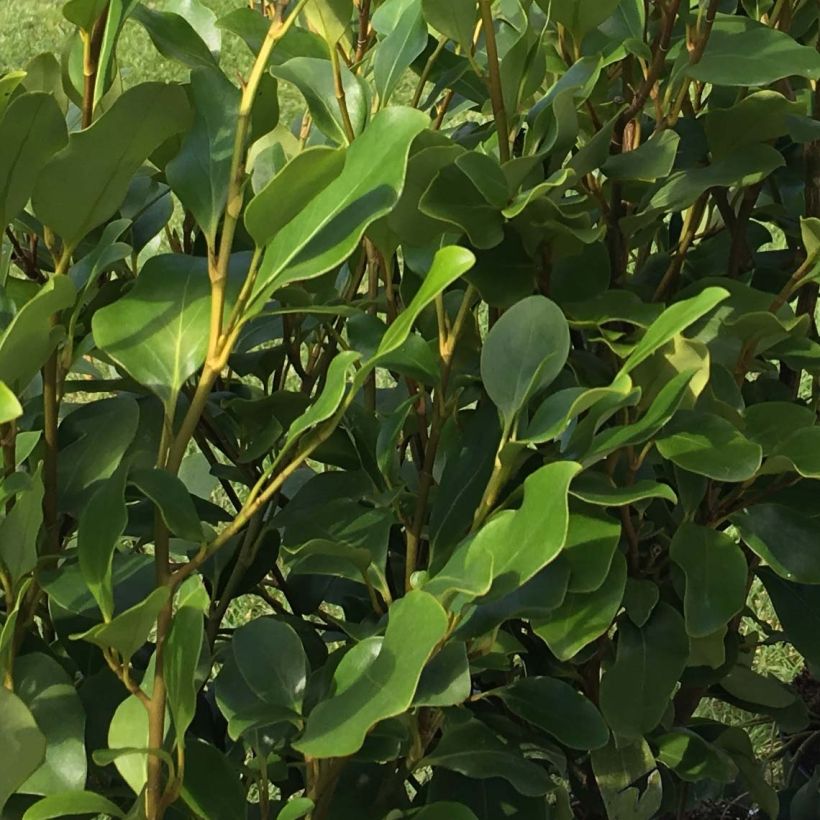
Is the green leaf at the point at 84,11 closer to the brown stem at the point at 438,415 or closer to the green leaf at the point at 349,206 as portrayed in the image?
the green leaf at the point at 349,206

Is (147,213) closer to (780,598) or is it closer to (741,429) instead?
(741,429)

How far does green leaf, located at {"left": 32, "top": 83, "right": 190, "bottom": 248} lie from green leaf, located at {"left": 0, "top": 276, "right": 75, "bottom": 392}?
8 cm

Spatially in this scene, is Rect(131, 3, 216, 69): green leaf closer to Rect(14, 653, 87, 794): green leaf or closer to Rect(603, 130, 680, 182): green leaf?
Rect(603, 130, 680, 182): green leaf

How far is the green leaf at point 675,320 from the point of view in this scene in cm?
79

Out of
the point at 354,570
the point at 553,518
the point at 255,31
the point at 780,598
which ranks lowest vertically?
the point at 780,598

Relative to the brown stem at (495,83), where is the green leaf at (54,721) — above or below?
below

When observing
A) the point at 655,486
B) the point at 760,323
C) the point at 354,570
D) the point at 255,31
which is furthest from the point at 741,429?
the point at 255,31

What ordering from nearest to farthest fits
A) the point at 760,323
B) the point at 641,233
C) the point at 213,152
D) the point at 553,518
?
1. the point at 553,518
2. the point at 213,152
3. the point at 760,323
4. the point at 641,233

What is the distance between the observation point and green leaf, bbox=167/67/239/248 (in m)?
0.87

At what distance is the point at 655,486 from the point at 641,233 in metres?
0.37

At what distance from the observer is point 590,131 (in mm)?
1190

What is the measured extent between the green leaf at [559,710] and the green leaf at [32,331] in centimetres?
45

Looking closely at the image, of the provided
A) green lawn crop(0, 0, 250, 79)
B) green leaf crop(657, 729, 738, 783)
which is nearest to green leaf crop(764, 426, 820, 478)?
green leaf crop(657, 729, 738, 783)

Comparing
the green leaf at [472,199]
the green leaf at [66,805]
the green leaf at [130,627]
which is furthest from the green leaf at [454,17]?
the green leaf at [66,805]
